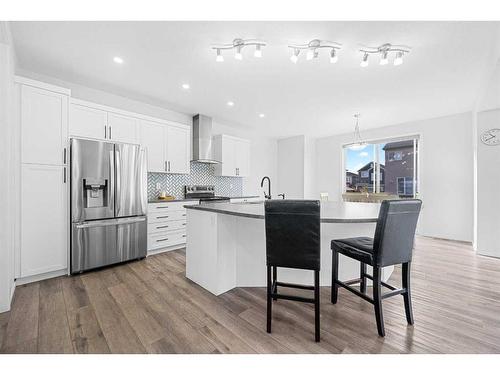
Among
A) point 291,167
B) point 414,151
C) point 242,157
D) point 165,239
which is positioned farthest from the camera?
point 291,167

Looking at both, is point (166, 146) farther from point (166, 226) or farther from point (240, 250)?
point (240, 250)

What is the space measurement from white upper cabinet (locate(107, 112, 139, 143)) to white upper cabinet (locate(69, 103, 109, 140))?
0.22 ft

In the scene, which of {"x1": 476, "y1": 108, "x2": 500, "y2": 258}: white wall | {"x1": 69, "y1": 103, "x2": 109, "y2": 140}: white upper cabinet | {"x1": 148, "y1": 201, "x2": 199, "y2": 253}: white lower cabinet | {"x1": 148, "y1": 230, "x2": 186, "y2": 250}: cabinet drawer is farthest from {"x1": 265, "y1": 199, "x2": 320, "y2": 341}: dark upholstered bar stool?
{"x1": 476, "y1": 108, "x2": 500, "y2": 258}: white wall

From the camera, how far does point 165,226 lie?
3.77 metres

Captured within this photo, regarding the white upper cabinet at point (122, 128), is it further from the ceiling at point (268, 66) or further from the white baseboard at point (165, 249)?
the white baseboard at point (165, 249)

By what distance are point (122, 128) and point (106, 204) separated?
123 centimetres

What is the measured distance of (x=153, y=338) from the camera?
1.59 meters

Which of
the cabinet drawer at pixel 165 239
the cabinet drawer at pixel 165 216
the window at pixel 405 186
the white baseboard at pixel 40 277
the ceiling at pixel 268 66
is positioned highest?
the ceiling at pixel 268 66

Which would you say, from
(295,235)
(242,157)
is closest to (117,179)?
(295,235)

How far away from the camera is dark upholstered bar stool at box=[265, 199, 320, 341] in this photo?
5.09 feet

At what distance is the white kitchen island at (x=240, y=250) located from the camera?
2232mm

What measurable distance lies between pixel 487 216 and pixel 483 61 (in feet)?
8.02

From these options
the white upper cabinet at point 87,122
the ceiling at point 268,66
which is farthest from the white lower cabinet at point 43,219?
the ceiling at point 268,66
